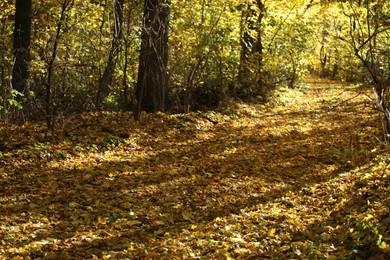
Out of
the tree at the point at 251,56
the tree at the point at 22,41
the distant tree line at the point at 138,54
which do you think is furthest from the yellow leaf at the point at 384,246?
the tree at the point at 251,56

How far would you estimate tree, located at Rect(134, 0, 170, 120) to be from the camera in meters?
10.4

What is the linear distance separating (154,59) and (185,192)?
493 centimetres

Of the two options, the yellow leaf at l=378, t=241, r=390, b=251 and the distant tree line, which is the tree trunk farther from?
the yellow leaf at l=378, t=241, r=390, b=251

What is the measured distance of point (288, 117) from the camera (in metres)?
13.9

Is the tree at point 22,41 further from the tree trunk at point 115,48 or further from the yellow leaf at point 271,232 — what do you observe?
the yellow leaf at point 271,232

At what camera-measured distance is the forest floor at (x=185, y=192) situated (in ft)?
16.1

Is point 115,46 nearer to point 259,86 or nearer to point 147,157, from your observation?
point 147,157

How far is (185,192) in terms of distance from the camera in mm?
7020

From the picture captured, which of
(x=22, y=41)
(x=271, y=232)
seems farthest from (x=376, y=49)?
(x=22, y=41)

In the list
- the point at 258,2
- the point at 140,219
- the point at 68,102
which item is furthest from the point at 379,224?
the point at 258,2

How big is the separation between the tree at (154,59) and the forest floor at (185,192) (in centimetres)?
57

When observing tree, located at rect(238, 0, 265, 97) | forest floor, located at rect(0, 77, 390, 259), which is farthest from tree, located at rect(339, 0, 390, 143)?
tree, located at rect(238, 0, 265, 97)

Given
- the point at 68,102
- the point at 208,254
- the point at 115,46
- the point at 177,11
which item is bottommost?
the point at 208,254

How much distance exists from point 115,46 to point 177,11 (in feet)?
13.4
